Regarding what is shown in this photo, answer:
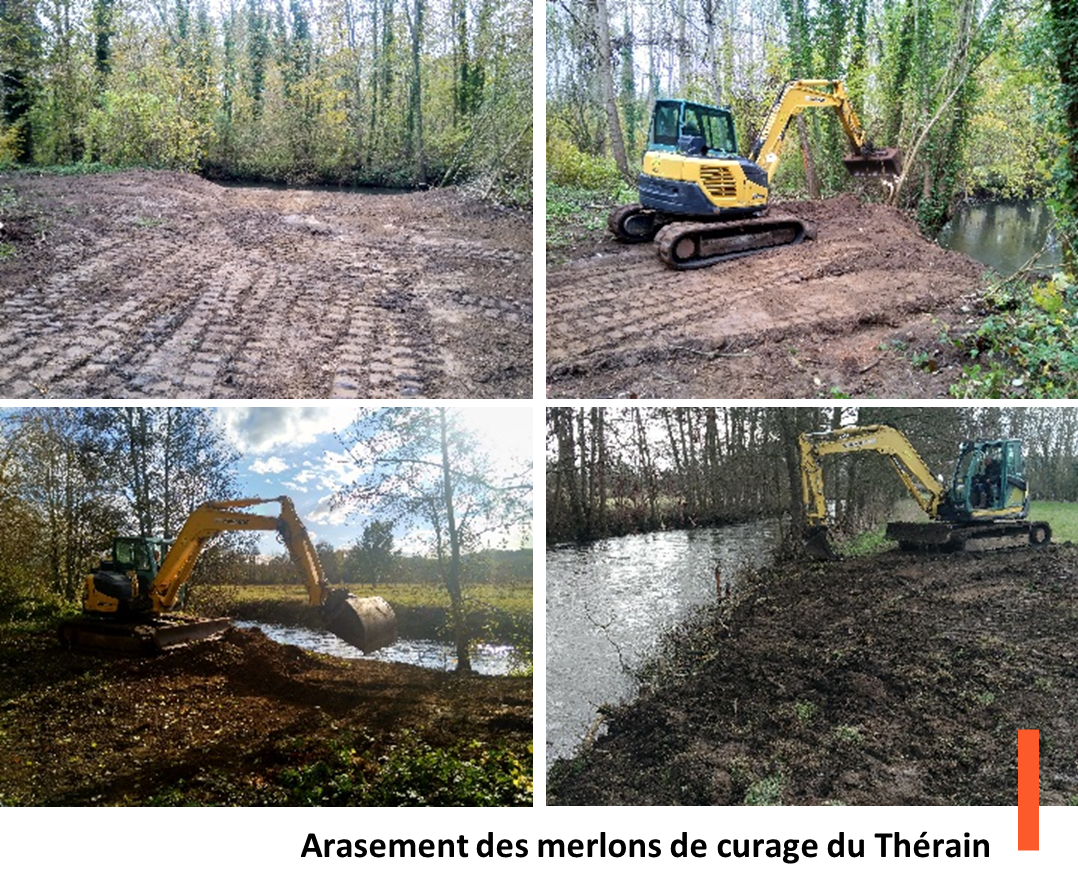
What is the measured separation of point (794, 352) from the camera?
3.51m

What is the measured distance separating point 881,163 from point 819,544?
1777mm

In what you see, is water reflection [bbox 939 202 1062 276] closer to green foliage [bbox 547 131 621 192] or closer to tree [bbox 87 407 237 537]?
green foliage [bbox 547 131 621 192]

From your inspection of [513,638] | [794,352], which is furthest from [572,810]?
[794,352]

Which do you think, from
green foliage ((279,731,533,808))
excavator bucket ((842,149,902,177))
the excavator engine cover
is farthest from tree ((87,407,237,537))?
excavator bucket ((842,149,902,177))

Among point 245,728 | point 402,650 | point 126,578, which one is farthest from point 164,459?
point 402,650

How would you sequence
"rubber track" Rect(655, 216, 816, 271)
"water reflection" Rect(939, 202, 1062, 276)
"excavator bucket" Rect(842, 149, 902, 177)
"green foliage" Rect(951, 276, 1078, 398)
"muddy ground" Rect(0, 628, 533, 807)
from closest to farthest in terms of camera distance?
"muddy ground" Rect(0, 628, 533, 807), "green foliage" Rect(951, 276, 1078, 398), "water reflection" Rect(939, 202, 1062, 276), "excavator bucket" Rect(842, 149, 902, 177), "rubber track" Rect(655, 216, 816, 271)

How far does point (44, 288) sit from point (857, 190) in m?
3.71

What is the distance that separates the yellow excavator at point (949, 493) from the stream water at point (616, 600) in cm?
27

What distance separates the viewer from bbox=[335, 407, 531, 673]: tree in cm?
350

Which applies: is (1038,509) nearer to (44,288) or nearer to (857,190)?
(857,190)

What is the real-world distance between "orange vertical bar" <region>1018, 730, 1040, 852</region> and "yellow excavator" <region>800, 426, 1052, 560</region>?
911mm

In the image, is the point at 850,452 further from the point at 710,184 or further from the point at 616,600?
the point at 710,184

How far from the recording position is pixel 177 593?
11.8 feet

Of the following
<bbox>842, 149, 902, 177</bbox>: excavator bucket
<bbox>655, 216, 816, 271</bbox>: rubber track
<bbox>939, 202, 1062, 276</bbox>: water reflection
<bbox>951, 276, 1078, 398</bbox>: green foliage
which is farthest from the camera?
<bbox>655, 216, 816, 271</bbox>: rubber track
